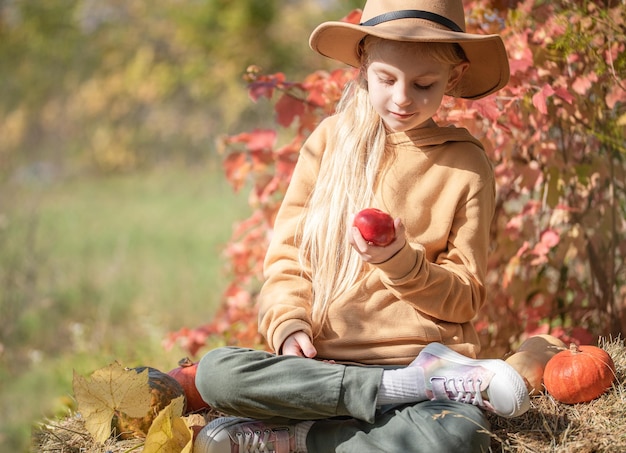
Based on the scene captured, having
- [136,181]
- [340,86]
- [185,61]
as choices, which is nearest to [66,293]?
[340,86]

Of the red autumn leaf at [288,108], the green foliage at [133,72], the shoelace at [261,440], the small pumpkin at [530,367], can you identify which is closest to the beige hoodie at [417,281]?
the small pumpkin at [530,367]

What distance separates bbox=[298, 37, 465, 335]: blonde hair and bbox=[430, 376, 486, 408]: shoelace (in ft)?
1.35

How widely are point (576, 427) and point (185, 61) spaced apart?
37.6 ft

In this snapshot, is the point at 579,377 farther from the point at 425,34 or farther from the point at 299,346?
the point at 425,34

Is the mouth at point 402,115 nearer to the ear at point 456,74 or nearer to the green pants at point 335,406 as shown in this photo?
the ear at point 456,74

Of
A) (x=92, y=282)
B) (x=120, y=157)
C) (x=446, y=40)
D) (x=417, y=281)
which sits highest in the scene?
(x=446, y=40)

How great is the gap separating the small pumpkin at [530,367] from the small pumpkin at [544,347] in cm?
2

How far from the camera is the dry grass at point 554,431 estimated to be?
82.0 inches

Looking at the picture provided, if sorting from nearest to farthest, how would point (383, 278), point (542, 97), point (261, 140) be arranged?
point (383, 278) < point (542, 97) < point (261, 140)

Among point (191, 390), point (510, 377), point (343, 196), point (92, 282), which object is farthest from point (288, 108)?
point (92, 282)

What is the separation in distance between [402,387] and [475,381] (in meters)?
0.20

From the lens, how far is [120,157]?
11.8m

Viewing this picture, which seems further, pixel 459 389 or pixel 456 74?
pixel 456 74

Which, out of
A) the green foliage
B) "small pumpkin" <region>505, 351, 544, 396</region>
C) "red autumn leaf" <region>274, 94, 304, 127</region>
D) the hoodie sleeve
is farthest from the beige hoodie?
the green foliage
